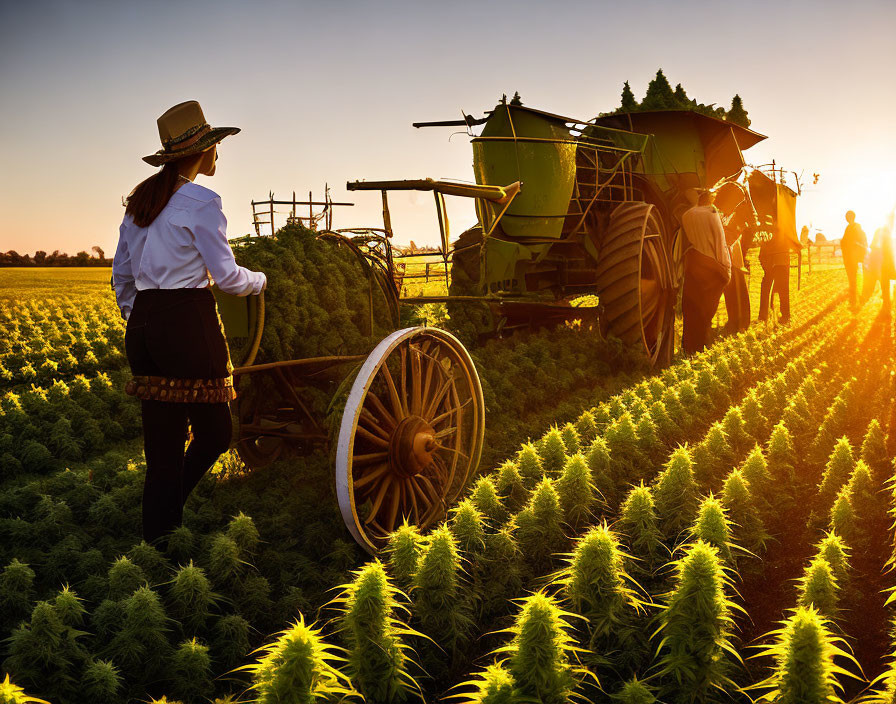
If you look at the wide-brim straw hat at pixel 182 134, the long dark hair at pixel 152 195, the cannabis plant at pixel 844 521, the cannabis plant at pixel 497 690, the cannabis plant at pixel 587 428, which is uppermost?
the wide-brim straw hat at pixel 182 134

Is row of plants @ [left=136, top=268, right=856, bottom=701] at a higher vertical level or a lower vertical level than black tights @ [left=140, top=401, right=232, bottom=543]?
lower

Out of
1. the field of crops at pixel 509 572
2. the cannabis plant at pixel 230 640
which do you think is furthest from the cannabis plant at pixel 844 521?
the cannabis plant at pixel 230 640

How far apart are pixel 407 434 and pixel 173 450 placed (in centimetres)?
108

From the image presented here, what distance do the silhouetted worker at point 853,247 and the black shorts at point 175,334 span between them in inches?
507

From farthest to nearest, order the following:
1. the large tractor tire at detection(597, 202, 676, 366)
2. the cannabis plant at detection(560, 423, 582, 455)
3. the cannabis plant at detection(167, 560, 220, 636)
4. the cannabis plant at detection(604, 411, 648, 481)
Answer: the large tractor tire at detection(597, 202, 676, 366)
the cannabis plant at detection(560, 423, 582, 455)
the cannabis plant at detection(604, 411, 648, 481)
the cannabis plant at detection(167, 560, 220, 636)

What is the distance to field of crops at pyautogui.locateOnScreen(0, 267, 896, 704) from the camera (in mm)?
2168

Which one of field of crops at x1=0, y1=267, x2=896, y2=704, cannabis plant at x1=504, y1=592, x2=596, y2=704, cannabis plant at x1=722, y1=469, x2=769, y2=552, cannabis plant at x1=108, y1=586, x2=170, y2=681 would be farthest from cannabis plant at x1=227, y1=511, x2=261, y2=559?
cannabis plant at x1=722, y1=469, x2=769, y2=552

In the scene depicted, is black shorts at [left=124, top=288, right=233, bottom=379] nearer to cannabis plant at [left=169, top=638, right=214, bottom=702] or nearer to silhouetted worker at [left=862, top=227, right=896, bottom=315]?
cannabis plant at [left=169, top=638, right=214, bottom=702]

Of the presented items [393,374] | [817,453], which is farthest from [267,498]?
[817,453]

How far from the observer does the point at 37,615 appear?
7.54 ft

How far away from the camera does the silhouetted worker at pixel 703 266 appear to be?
7.25 meters

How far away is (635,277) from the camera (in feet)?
21.2

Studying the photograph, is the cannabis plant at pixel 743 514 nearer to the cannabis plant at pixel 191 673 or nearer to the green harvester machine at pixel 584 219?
the green harvester machine at pixel 584 219

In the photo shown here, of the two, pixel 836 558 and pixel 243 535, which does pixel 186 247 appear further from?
pixel 836 558
